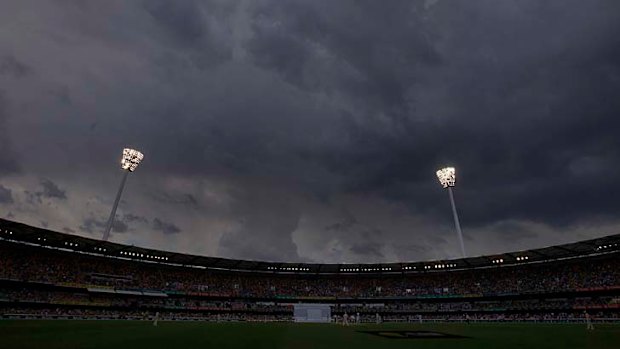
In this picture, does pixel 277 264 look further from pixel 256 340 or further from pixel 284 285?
pixel 256 340

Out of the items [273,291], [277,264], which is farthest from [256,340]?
[273,291]

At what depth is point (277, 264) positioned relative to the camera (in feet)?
260

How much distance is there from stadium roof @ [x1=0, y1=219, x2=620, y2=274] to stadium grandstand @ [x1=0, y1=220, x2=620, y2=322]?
214mm

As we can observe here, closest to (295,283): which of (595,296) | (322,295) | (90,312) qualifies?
(322,295)

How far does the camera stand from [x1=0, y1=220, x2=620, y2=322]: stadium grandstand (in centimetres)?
5588

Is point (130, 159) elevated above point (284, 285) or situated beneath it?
elevated above

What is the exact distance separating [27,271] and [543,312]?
88203mm

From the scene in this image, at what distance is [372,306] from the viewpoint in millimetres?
77375

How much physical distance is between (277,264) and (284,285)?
7083 millimetres

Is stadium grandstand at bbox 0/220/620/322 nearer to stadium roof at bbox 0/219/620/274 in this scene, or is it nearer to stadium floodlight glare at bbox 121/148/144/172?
stadium roof at bbox 0/219/620/274

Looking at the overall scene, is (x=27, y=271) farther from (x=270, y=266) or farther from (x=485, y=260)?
(x=485, y=260)

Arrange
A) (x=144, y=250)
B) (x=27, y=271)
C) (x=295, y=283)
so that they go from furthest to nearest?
1. (x=295, y=283)
2. (x=144, y=250)
3. (x=27, y=271)

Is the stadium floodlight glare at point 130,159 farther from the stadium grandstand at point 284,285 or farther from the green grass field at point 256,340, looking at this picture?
the green grass field at point 256,340

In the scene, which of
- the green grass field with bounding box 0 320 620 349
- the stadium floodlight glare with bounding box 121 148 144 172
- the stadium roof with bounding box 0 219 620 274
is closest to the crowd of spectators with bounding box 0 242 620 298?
the stadium roof with bounding box 0 219 620 274
